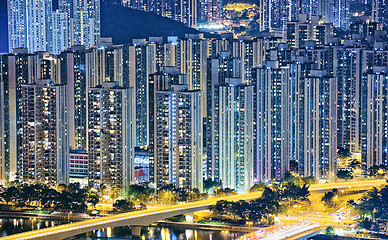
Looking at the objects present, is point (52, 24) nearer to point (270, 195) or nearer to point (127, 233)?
point (270, 195)

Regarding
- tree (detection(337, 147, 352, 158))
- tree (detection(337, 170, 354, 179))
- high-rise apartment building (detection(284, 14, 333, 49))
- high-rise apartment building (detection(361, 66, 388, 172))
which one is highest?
high-rise apartment building (detection(284, 14, 333, 49))

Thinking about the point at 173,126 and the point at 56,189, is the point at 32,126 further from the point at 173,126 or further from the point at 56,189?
the point at 173,126

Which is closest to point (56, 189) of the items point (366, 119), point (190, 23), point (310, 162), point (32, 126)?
point (32, 126)

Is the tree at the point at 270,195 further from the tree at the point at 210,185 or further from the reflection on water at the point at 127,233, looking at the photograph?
the reflection on water at the point at 127,233

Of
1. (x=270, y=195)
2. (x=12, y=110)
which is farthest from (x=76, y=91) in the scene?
(x=270, y=195)

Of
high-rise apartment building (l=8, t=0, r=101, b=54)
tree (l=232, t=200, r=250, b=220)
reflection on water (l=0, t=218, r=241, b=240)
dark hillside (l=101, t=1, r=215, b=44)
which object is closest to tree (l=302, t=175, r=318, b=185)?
tree (l=232, t=200, r=250, b=220)

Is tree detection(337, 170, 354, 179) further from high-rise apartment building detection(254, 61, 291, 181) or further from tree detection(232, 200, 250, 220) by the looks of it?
tree detection(232, 200, 250, 220)
